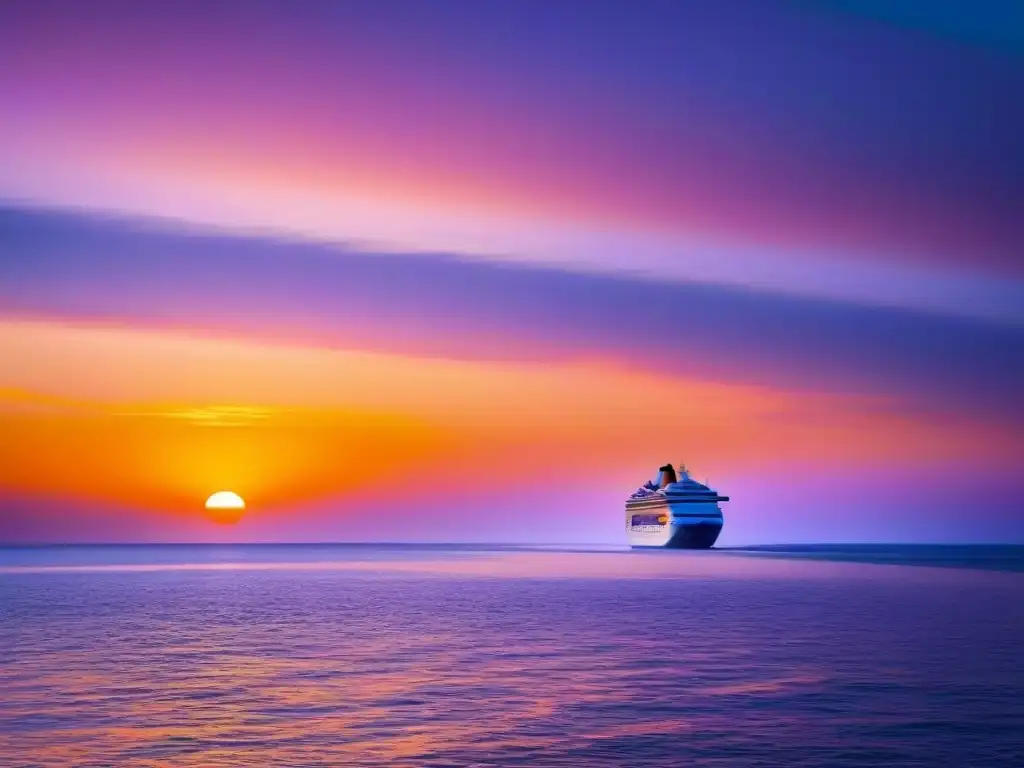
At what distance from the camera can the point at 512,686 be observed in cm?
2847

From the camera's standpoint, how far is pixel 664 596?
72875 millimetres

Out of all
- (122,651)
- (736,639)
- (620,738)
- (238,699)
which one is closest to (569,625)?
(736,639)

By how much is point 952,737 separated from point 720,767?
519 centimetres

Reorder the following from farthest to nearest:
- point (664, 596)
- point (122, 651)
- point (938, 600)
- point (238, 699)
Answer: point (664, 596) → point (938, 600) → point (122, 651) → point (238, 699)

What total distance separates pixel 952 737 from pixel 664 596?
51769 mm

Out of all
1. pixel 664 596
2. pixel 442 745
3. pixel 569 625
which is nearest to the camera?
pixel 442 745

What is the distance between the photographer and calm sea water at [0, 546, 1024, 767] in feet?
66.5

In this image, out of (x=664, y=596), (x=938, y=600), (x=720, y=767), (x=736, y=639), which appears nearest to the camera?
(x=720, y=767)

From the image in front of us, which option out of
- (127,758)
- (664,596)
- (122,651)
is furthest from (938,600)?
(127,758)

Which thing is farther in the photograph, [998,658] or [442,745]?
[998,658]

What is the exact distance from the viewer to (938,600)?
67688 millimetres

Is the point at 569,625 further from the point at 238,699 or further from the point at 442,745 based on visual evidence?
the point at 442,745

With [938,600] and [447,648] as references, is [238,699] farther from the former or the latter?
[938,600]

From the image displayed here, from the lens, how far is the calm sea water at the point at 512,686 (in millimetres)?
20281
